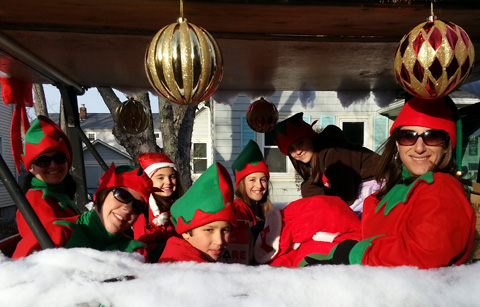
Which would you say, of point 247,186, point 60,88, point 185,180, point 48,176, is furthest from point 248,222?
point 185,180

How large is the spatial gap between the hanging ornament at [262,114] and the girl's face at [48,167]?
1954 millimetres

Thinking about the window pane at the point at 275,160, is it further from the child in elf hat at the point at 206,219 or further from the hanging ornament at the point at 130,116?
the child in elf hat at the point at 206,219

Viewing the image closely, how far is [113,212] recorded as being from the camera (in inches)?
76.3

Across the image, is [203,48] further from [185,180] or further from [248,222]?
[185,180]

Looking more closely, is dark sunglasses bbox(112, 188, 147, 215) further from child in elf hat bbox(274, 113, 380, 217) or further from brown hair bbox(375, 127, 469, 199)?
child in elf hat bbox(274, 113, 380, 217)

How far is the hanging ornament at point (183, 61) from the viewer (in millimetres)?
1292

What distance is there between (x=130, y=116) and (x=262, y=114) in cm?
135

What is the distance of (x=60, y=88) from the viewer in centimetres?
311

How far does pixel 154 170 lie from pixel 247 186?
28.5 inches

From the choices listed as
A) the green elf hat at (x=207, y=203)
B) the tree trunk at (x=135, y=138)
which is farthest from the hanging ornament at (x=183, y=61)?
the tree trunk at (x=135, y=138)

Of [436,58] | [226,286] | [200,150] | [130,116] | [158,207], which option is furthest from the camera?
[200,150]

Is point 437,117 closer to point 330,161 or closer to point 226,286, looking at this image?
point 226,286

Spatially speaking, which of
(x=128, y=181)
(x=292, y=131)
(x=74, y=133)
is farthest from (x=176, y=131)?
(x=128, y=181)

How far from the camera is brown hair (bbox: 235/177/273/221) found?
289 cm
